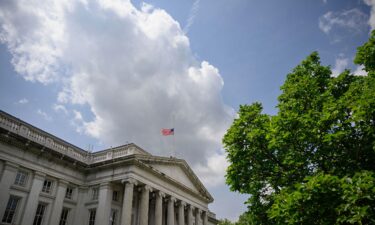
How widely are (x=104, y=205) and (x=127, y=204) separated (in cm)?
242

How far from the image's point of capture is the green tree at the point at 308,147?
1022cm

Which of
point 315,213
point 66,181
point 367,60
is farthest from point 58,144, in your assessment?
point 367,60

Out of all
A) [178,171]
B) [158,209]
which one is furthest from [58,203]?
[178,171]

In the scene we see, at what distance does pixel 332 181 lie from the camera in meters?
9.74

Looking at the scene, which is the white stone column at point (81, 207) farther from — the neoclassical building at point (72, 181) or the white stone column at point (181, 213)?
the white stone column at point (181, 213)

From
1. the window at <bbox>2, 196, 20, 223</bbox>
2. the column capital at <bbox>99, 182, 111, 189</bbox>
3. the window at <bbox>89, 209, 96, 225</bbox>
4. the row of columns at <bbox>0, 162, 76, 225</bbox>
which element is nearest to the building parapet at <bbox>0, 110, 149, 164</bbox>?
the column capital at <bbox>99, 182, 111, 189</bbox>

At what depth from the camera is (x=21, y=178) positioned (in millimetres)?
21828

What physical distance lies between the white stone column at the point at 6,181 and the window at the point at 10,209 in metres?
0.81

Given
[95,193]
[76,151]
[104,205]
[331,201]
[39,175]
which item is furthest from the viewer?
[76,151]

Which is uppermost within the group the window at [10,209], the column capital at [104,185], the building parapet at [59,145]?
the building parapet at [59,145]

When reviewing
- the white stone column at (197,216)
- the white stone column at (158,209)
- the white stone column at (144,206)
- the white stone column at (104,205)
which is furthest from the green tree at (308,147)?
the white stone column at (197,216)

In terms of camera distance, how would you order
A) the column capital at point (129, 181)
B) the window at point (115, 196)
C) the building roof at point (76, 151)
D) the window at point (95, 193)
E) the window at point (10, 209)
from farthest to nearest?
1. the window at point (115, 196)
2. the window at point (95, 193)
3. the column capital at point (129, 181)
4. the building roof at point (76, 151)
5. the window at point (10, 209)

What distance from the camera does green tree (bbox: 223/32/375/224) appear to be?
10.2 meters

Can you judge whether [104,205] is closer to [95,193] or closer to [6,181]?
[95,193]
